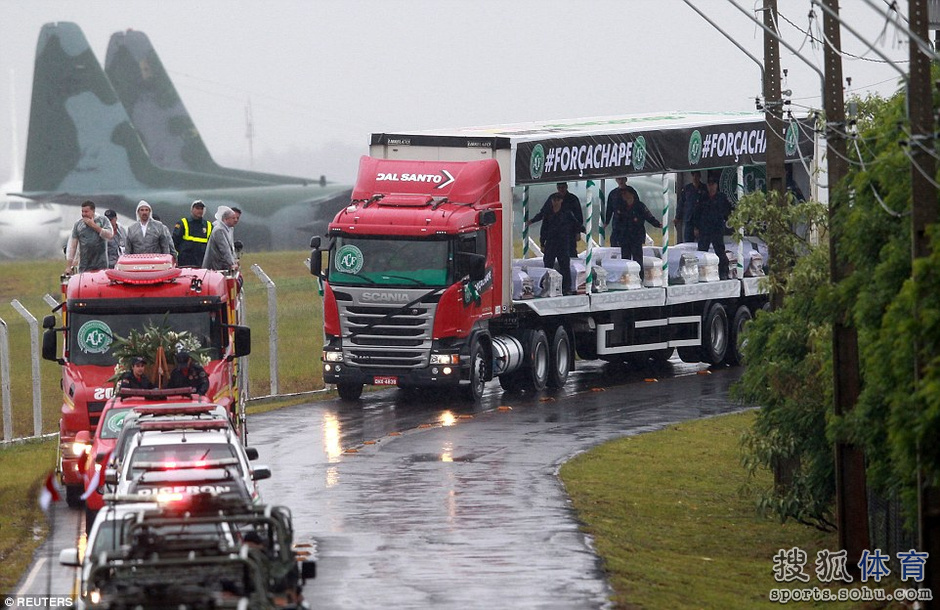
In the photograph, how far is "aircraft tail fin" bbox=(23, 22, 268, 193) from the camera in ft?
267

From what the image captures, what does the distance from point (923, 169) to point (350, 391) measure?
66.8ft

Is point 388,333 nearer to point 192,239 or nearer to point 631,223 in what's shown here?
point 192,239

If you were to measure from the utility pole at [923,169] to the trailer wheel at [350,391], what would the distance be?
19748 mm

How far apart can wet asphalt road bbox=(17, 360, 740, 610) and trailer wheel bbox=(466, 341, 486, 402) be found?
38 centimetres

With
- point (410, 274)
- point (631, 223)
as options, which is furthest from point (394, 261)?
point (631, 223)

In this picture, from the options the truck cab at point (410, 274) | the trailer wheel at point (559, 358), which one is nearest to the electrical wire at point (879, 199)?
the truck cab at point (410, 274)

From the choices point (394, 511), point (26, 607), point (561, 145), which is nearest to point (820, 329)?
point (394, 511)

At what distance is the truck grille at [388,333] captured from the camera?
31.2 metres

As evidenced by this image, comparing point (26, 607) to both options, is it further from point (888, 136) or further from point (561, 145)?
point (561, 145)

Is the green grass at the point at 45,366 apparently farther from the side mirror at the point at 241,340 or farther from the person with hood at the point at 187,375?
the side mirror at the point at 241,340

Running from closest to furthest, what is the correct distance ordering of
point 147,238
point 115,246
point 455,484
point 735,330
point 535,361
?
1. point 455,484
2. point 147,238
3. point 115,246
4. point 535,361
5. point 735,330

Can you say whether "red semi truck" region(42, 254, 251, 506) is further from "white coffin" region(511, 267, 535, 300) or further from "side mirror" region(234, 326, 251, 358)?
"white coffin" region(511, 267, 535, 300)

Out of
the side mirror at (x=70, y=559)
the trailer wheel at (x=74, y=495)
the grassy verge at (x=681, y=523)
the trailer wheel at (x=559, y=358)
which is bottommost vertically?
the grassy verge at (x=681, y=523)

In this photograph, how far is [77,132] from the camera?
81.9m
